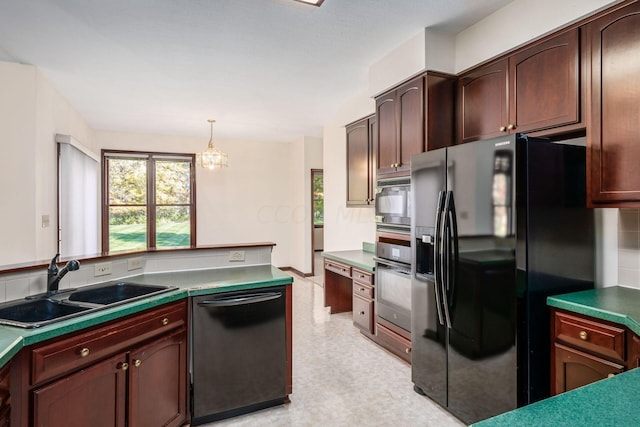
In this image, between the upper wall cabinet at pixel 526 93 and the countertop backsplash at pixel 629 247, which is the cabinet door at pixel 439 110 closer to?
the upper wall cabinet at pixel 526 93

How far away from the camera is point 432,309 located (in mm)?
2396

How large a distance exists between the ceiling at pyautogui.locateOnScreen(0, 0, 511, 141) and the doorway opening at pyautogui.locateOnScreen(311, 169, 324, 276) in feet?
7.58

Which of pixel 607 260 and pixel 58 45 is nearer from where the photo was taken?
pixel 607 260

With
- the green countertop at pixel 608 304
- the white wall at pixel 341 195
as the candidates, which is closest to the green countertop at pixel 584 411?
the green countertop at pixel 608 304

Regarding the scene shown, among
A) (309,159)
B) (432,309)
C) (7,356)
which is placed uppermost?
(309,159)

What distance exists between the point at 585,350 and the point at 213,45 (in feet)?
10.8

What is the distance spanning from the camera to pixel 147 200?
6395mm

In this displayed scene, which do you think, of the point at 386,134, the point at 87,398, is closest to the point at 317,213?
the point at 386,134

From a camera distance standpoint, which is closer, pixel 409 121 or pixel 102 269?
pixel 102 269

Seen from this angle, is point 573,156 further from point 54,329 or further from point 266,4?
point 54,329

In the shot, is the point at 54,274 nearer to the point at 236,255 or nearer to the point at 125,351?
the point at 125,351

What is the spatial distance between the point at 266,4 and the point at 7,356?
2.35 metres

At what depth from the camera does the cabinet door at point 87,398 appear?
141 centimetres

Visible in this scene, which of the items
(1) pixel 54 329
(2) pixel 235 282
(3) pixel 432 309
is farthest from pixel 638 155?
(1) pixel 54 329
